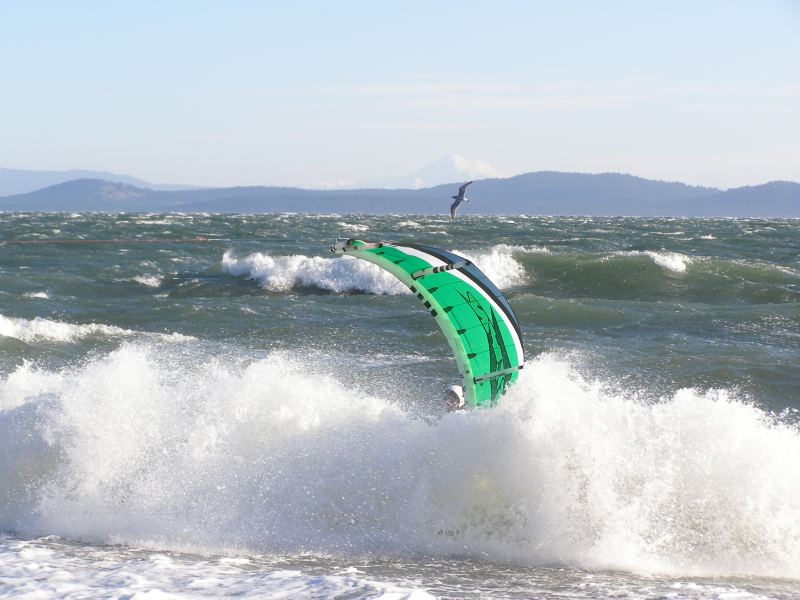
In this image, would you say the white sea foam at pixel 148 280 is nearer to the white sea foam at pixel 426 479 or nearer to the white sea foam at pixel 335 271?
the white sea foam at pixel 335 271

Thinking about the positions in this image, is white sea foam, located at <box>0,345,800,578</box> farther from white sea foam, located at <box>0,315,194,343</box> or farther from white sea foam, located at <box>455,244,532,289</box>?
white sea foam, located at <box>455,244,532,289</box>

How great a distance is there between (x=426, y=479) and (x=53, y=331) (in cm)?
1011

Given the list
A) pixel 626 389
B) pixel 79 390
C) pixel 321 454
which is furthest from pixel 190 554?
pixel 626 389

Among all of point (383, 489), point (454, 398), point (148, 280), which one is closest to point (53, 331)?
point (148, 280)

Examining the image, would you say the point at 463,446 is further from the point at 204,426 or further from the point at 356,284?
→ the point at 356,284

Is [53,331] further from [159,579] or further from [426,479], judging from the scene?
[159,579]

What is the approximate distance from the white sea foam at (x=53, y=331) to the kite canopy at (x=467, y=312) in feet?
27.8

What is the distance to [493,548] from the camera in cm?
688

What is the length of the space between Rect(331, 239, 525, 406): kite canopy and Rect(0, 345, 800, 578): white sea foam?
0.30m

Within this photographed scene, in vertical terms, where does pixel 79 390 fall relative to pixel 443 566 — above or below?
above

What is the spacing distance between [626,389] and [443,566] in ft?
20.4

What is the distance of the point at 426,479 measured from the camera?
742 centimetres

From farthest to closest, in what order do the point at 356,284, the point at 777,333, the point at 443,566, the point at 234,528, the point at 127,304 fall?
the point at 356,284, the point at 127,304, the point at 777,333, the point at 234,528, the point at 443,566

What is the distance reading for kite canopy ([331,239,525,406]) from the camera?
8.15m
